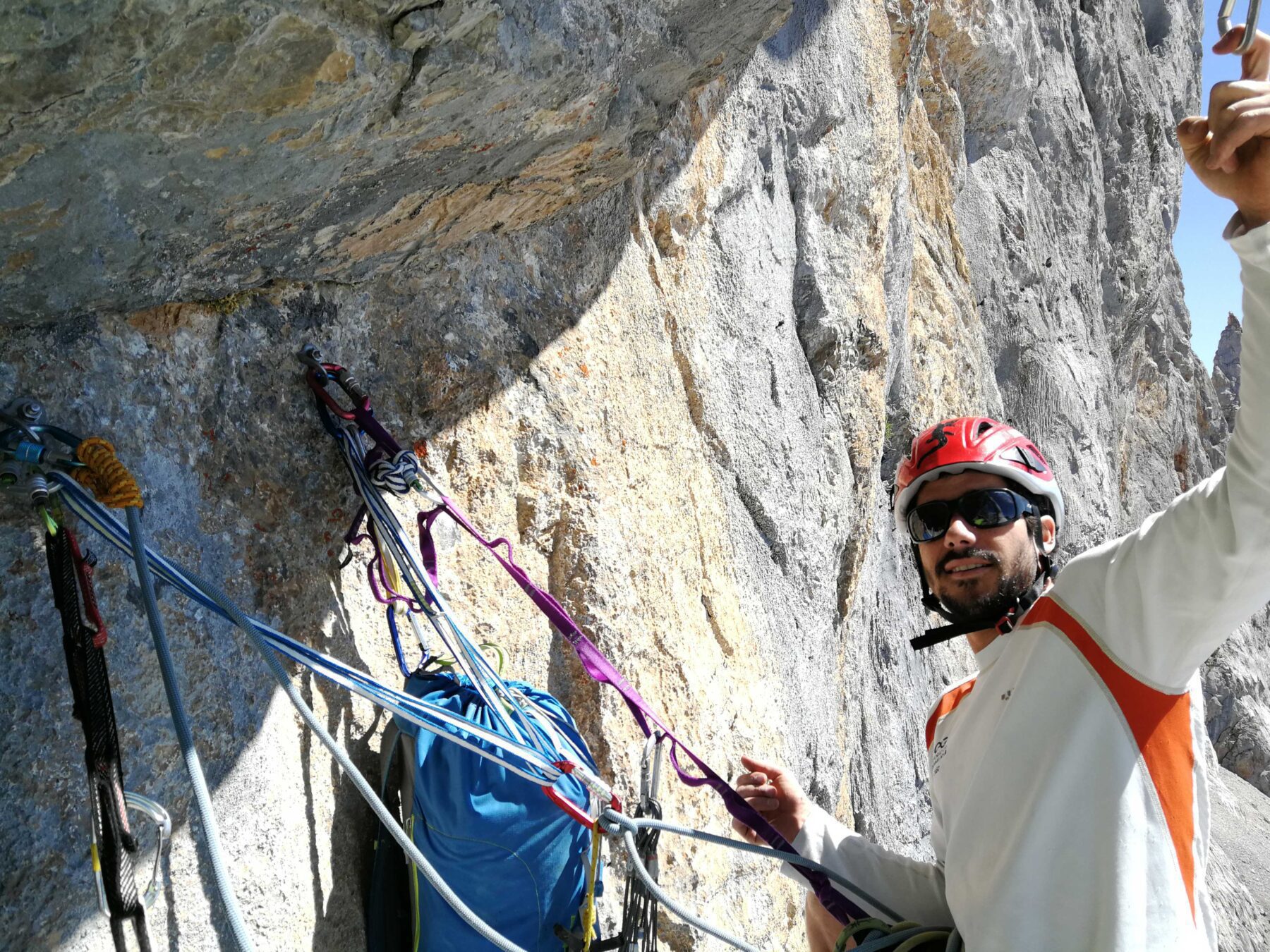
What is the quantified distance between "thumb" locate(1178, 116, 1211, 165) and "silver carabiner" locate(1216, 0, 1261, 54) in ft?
0.33

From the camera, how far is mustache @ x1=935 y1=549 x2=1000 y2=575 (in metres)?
2.51

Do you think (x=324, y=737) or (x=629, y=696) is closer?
(x=324, y=737)

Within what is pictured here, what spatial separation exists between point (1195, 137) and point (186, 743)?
6.10 ft

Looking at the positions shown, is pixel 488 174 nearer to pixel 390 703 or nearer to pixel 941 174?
pixel 390 703

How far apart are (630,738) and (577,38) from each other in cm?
202

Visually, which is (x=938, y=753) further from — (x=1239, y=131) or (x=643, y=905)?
(x=1239, y=131)

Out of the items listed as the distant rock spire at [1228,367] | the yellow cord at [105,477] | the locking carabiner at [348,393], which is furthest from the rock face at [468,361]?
the distant rock spire at [1228,367]

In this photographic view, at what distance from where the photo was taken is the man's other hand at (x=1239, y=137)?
4.37 feet

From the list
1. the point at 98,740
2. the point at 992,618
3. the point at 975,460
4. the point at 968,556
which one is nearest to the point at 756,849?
the point at 992,618

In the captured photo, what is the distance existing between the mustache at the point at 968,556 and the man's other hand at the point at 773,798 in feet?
2.37

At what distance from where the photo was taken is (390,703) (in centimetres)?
205

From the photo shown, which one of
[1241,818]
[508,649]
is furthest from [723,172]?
[1241,818]

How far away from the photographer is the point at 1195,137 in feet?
4.65

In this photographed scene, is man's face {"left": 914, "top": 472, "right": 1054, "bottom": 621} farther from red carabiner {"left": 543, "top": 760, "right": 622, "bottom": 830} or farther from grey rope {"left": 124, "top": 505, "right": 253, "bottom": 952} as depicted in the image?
grey rope {"left": 124, "top": 505, "right": 253, "bottom": 952}
